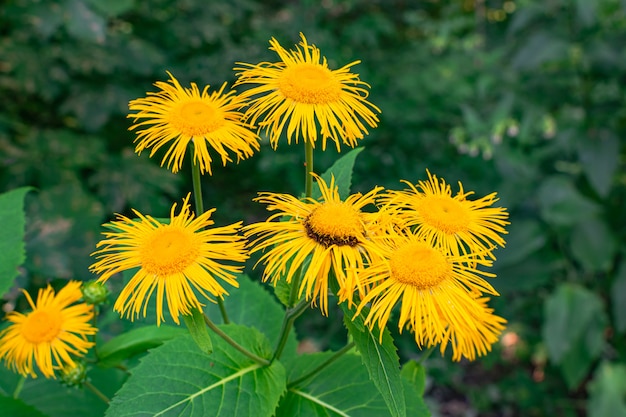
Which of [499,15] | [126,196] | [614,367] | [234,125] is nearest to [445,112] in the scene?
[499,15]

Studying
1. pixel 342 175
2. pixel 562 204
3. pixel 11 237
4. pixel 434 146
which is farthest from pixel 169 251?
pixel 434 146

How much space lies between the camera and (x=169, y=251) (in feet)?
1.82

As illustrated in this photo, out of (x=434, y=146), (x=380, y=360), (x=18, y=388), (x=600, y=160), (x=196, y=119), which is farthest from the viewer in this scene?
(x=434, y=146)

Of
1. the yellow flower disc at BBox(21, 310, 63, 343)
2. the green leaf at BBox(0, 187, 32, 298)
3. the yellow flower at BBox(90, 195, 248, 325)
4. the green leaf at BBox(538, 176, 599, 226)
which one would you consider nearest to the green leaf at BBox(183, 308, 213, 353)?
the yellow flower at BBox(90, 195, 248, 325)

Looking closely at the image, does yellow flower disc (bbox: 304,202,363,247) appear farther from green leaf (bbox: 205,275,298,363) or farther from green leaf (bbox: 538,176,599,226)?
green leaf (bbox: 538,176,599,226)

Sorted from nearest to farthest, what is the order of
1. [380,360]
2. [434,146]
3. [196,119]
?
1. [380,360]
2. [196,119]
3. [434,146]

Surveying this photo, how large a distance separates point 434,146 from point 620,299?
928 millimetres

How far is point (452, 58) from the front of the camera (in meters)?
2.84

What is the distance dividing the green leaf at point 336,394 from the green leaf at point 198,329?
0.18m

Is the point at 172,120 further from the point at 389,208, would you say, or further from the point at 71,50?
the point at 71,50

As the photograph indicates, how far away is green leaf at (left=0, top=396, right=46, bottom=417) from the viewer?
0.67 metres

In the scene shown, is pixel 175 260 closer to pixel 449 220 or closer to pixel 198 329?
pixel 198 329

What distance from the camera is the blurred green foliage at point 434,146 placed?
1971mm

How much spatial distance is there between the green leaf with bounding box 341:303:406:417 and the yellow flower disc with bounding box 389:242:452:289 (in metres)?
0.06
